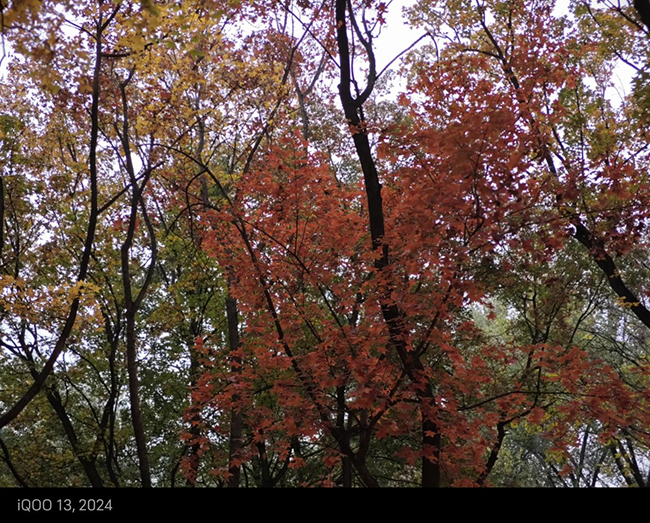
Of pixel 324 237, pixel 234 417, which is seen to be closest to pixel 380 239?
pixel 324 237

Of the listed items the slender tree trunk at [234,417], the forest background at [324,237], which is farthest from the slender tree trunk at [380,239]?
the slender tree trunk at [234,417]

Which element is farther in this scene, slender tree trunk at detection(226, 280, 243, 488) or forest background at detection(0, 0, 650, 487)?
slender tree trunk at detection(226, 280, 243, 488)

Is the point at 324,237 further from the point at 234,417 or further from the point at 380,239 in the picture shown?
the point at 234,417

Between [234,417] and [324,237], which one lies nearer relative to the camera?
[324,237]

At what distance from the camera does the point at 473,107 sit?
630 centimetres

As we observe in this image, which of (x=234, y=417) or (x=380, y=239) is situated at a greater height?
(x=380, y=239)

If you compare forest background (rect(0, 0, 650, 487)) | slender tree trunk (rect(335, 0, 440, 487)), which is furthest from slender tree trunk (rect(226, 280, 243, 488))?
slender tree trunk (rect(335, 0, 440, 487))

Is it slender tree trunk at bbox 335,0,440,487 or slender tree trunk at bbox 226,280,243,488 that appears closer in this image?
slender tree trunk at bbox 335,0,440,487

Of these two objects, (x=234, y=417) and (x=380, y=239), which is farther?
(x=234, y=417)

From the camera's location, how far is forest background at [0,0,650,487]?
6.06 meters

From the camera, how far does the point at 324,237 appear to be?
25.1 ft

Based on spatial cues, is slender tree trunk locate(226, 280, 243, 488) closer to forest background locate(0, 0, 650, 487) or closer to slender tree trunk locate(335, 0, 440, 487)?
forest background locate(0, 0, 650, 487)

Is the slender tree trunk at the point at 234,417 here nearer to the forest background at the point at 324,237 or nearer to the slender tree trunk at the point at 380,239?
the forest background at the point at 324,237
